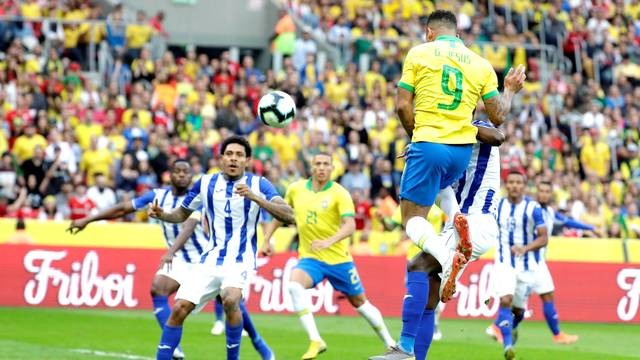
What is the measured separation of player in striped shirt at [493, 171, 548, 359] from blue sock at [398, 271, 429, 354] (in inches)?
256

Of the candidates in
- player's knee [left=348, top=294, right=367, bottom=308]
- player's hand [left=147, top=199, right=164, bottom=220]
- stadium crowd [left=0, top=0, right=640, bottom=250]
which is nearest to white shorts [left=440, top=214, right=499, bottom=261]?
player's hand [left=147, top=199, right=164, bottom=220]

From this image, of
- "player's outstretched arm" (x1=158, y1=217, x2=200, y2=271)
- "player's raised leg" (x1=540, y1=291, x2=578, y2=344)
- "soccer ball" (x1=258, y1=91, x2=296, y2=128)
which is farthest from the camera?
"player's raised leg" (x1=540, y1=291, x2=578, y2=344)

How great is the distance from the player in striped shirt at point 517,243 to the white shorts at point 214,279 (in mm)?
5407

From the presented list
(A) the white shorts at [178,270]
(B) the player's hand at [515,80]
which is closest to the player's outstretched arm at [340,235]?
(A) the white shorts at [178,270]

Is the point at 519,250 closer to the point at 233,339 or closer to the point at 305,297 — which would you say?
the point at 305,297

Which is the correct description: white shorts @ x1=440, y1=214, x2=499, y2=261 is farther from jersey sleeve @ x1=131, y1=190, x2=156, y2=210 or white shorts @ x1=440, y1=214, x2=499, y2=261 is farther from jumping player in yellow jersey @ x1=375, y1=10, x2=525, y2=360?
jersey sleeve @ x1=131, y1=190, x2=156, y2=210

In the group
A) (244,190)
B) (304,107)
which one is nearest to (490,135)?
(244,190)

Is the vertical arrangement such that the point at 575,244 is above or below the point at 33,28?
below

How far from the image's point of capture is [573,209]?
1112 inches

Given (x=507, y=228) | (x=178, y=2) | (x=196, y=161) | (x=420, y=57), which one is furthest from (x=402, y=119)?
(x=178, y=2)

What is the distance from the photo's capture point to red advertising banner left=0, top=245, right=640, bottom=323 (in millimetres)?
22750

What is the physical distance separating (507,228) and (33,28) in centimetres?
1423

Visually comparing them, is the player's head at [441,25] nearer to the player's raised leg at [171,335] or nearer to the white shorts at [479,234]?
the white shorts at [479,234]

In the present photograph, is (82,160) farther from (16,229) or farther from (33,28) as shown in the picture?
(33,28)
